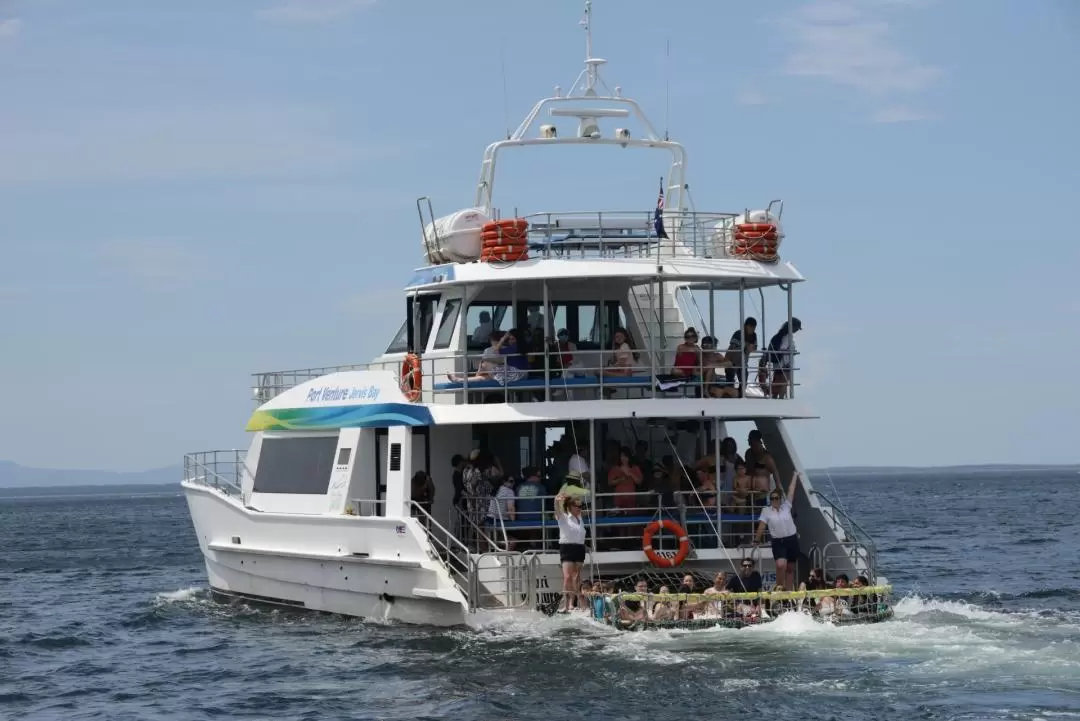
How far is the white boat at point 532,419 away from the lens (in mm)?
19609

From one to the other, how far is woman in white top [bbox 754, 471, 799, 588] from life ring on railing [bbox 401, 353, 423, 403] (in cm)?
492

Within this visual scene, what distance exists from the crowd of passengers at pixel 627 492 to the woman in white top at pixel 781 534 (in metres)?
0.20

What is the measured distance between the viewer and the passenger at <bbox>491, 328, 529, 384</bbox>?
20.1m

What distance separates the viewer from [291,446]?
2456 cm

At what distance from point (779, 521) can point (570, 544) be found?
8.21ft

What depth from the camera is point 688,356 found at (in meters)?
20.3

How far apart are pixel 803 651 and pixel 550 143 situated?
8.80m

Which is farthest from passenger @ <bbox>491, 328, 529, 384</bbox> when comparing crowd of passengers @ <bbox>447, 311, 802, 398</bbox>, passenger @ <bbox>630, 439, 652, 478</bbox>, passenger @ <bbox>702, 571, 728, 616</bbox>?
passenger @ <bbox>702, 571, 728, 616</bbox>

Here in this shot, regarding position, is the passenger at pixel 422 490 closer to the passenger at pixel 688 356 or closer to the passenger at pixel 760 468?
the passenger at pixel 688 356

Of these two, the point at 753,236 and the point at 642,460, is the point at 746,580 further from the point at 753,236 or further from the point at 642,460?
the point at 753,236

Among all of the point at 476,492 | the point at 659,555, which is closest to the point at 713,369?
the point at 659,555

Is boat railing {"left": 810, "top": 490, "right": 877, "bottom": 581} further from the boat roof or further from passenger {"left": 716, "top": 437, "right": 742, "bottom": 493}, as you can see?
the boat roof

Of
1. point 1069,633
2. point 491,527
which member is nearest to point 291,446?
point 491,527

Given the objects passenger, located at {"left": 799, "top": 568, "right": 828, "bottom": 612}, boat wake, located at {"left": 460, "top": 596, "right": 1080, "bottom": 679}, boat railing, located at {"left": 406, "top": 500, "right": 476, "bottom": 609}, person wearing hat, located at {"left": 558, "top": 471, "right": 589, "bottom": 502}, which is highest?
person wearing hat, located at {"left": 558, "top": 471, "right": 589, "bottom": 502}
